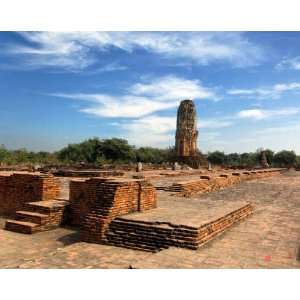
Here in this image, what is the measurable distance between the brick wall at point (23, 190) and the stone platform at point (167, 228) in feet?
8.09

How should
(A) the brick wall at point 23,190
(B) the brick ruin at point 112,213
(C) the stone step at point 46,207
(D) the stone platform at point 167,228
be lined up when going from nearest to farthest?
1. (D) the stone platform at point 167,228
2. (B) the brick ruin at point 112,213
3. (C) the stone step at point 46,207
4. (A) the brick wall at point 23,190

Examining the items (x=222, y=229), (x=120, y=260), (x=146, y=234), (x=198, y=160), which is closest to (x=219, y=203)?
(x=222, y=229)

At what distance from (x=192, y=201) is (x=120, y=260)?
3484mm

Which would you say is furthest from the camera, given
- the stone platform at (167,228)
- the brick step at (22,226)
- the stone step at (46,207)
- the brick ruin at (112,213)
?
the stone step at (46,207)

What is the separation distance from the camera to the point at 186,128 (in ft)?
146

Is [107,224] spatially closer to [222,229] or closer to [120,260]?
[120,260]

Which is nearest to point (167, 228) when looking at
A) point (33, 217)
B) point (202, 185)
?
point (33, 217)

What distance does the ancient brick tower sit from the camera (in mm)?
44562

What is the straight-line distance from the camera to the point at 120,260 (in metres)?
4.45

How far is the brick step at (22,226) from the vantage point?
20.5 ft

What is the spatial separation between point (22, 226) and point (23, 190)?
1771mm

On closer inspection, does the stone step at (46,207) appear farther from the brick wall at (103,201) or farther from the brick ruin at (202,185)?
the brick ruin at (202,185)

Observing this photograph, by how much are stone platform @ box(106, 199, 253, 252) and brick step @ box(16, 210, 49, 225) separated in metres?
1.60

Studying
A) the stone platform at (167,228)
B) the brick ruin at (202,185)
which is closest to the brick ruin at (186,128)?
the brick ruin at (202,185)
